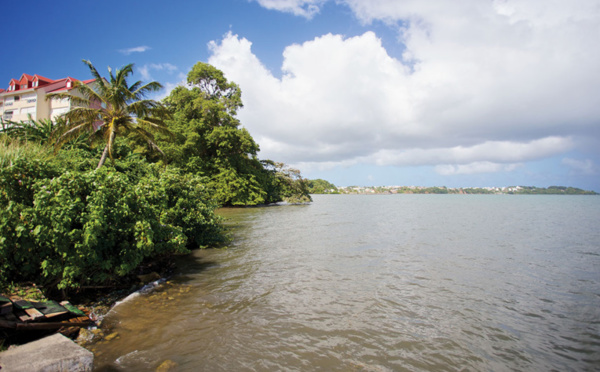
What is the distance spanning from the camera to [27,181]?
23.0 ft

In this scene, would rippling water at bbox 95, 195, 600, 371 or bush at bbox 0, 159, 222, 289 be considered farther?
bush at bbox 0, 159, 222, 289

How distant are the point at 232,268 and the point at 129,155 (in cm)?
1202

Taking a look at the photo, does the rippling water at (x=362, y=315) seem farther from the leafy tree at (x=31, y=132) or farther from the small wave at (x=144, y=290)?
the leafy tree at (x=31, y=132)

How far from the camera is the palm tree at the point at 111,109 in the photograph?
17797 millimetres

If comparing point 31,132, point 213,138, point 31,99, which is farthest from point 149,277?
point 31,99

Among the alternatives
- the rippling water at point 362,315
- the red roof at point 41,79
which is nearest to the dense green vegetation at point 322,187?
the red roof at point 41,79

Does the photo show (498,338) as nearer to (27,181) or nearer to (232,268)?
(232,268)

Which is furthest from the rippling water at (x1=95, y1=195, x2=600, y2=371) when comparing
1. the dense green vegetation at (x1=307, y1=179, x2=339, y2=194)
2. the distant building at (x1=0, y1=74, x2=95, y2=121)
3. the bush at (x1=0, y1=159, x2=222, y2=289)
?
the dense green vegetation at (x1=307, y1=179, x2=339, y2=194)

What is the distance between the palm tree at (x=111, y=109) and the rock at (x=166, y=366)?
15.3 meters

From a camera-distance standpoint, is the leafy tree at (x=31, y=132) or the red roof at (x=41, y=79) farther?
the red roof at (x=41, y=79)

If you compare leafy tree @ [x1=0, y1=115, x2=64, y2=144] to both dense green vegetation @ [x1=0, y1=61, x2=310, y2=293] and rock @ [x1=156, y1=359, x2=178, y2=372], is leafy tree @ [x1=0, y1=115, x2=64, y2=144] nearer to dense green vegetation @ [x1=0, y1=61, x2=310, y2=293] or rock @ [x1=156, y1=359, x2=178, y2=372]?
dense green vegetation @ [x1=0, y1=61, x2=310, y2=293]

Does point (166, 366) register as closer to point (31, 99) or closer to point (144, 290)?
point (144, 290)

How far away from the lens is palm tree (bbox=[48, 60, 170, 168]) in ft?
58.4

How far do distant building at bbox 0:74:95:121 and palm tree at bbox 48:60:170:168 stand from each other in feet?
103
